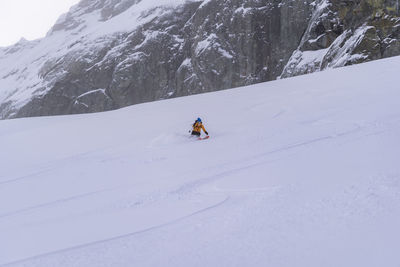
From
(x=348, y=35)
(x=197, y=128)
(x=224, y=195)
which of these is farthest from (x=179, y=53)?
(x=224, y=195)

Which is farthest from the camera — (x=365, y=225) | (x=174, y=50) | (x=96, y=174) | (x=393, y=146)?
(x=174, y=50)

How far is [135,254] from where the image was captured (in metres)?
2.57

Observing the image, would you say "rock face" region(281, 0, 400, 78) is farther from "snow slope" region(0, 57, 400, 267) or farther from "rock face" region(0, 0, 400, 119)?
"snow slope" region(0, 57, 400, 267)

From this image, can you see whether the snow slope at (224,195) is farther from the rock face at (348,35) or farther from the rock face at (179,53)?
the rock face at (179,53)

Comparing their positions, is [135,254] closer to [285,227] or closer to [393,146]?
[285,227]

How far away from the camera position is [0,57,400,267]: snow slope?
243 centimetres

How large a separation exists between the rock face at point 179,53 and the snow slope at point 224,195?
958 inches

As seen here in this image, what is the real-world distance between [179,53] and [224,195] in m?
42.9

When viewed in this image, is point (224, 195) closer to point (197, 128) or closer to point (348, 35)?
point (197, 128)

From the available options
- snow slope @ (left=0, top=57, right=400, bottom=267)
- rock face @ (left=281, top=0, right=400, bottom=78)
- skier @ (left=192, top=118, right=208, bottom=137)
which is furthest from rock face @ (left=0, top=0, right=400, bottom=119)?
snow slope @ (left=0, top=57, right=400, bottom=267)

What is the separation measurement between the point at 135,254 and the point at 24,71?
240ft

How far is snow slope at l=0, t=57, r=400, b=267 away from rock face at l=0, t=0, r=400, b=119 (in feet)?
79.9

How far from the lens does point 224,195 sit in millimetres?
3512

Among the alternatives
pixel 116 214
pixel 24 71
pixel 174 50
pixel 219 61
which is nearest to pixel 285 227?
pixel 116 214
